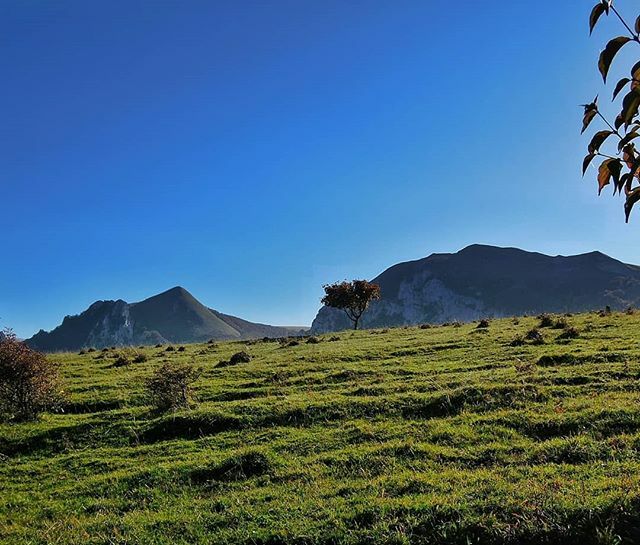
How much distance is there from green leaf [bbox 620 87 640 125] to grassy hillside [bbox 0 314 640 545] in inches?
254

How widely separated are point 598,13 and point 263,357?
1249 inches

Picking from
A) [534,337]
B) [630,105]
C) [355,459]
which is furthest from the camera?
[534,337]

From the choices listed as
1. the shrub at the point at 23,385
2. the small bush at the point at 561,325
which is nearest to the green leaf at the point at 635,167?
the shrub at the point at 23,385

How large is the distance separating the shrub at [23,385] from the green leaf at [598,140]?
76.0 feet

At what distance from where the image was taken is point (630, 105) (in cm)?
336

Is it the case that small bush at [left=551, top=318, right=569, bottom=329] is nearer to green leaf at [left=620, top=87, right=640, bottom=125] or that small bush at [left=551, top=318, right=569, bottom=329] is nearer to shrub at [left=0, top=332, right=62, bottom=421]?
shrub at [left=0, top=332, right=62, bottom=421]

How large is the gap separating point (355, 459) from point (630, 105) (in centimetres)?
1096

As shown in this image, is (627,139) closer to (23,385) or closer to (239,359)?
(23,385)

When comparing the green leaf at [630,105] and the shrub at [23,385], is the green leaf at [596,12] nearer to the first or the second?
the green leaf at [630,105]

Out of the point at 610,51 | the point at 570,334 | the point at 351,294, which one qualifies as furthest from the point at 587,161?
the point at 351,294

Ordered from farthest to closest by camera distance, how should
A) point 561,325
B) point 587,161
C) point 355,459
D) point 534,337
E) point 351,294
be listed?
point 351,294 < point 561,325 < point 534,337 < point 355,459 < point 587,161

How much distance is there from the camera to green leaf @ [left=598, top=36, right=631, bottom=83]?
339 centimetres

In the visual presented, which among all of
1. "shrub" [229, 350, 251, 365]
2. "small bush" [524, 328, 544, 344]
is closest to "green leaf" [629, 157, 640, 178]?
"small bush" [524, 328, 544, 344]

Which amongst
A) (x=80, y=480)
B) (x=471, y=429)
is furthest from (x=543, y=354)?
(x=80, y=480)
